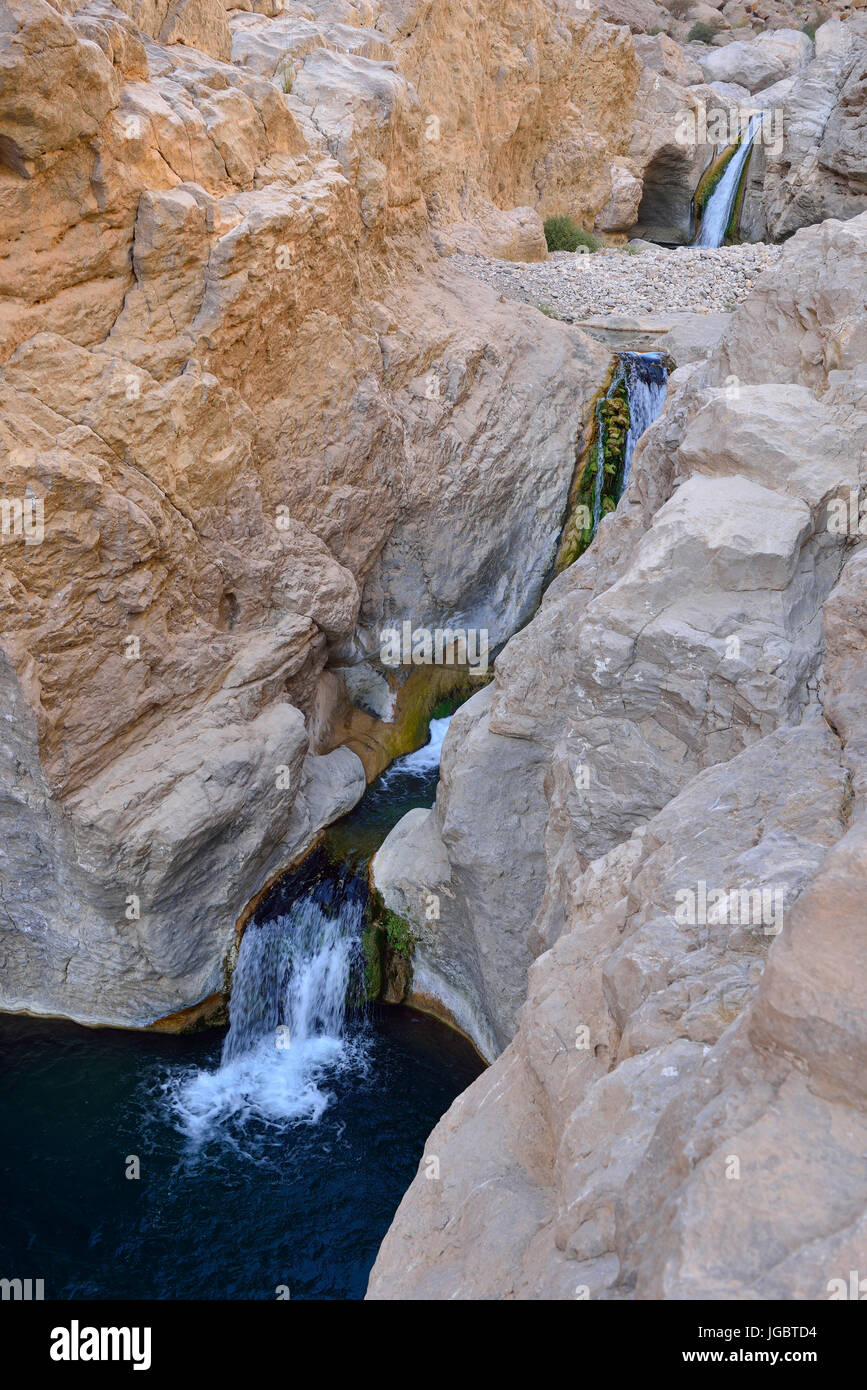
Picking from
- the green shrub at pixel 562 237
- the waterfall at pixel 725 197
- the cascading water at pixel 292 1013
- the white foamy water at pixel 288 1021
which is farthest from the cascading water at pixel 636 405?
the waterfall at pixel 725 197

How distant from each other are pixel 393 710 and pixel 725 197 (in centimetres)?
2112

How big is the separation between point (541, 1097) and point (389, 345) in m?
12.0

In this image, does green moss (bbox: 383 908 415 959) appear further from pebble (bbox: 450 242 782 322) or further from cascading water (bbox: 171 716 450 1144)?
pebble (bbox: 450 242 782 322)

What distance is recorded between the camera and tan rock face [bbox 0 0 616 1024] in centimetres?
1004

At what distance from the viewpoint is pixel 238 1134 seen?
10133 millimetres

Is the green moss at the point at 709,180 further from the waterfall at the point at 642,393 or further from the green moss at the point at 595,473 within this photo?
the green moss at the point at 595,473

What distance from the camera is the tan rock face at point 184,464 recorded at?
10039 mm

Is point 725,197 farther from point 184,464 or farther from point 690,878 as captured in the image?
point 690,878

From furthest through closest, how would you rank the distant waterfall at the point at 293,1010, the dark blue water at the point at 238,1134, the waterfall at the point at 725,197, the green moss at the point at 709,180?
the green moss at the point at 709,180
the waterfall at the point at 725,197
the distant waterfall at the point at 293,1010
the dark blue water at the point at 238,1134

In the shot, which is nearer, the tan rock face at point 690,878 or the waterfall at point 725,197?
the tan rock face at point 690,878

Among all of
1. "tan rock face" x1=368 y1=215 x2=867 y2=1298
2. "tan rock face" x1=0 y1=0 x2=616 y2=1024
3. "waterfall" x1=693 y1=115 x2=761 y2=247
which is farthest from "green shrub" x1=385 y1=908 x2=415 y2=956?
"waterfall" x1=693 y1=115 x2=761 y2=247

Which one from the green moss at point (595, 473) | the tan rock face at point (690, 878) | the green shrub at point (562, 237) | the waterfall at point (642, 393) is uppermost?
the green shrub at point (562, 237)

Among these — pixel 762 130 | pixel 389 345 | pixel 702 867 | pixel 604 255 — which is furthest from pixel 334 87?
pixel 762 130

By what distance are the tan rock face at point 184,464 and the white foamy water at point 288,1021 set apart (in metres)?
0.57
